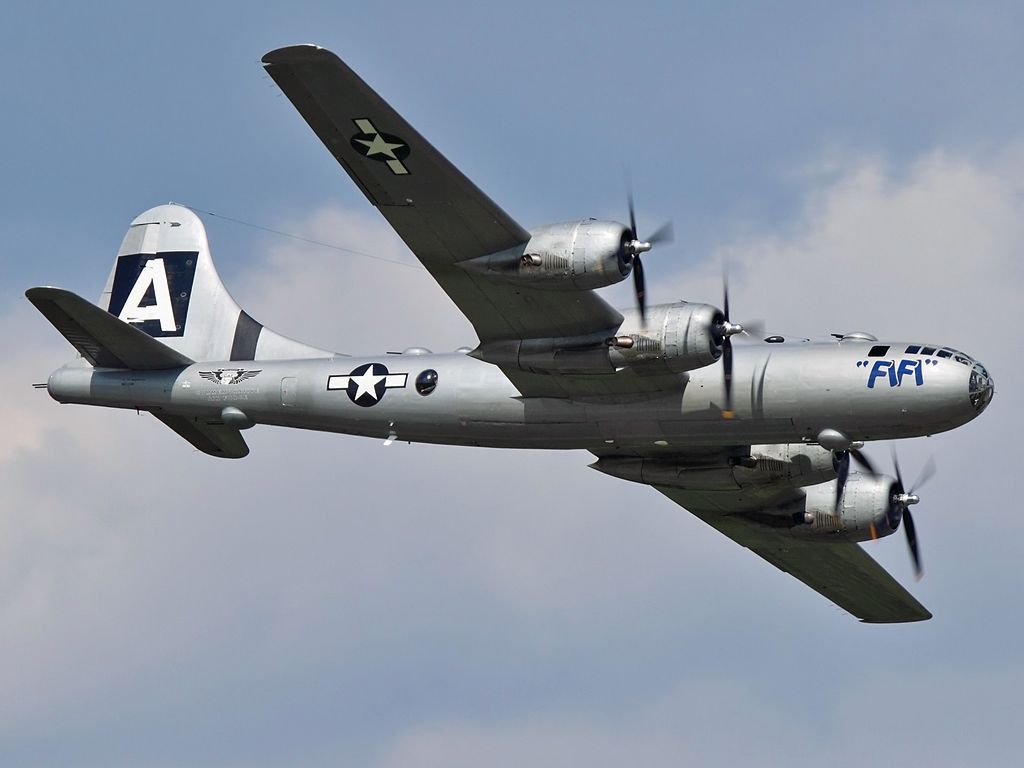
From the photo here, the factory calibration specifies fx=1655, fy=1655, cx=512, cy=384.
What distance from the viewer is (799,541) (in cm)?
3912

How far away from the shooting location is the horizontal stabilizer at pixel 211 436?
120ft

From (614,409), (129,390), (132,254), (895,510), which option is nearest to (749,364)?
(614,409)

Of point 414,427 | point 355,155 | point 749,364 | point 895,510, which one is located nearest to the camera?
point 355,155

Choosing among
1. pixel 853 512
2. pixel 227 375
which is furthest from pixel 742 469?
pixel 227 375

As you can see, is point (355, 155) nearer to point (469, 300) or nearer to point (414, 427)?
point (469, 300)

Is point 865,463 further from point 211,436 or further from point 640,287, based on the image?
point 211,436

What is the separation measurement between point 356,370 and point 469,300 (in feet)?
15.1

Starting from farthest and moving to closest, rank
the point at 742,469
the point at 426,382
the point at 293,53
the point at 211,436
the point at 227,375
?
1. the point at 211,436
2. the point at 227,375
3. the point at 742,469
4. the point at 426,382
5. the point at 293,53

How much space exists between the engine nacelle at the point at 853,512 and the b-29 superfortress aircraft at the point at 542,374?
0.15 ft

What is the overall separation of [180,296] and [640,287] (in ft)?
45.7

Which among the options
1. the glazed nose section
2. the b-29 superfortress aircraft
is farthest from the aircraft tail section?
the glazed nose section

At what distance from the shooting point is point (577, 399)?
32.8 m

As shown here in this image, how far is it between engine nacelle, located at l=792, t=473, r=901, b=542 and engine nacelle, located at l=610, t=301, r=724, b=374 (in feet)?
27.3

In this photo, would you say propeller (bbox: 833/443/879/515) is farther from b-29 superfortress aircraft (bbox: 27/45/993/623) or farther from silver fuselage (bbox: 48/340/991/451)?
silver fuselage (bbox: 48/340/991/451)
